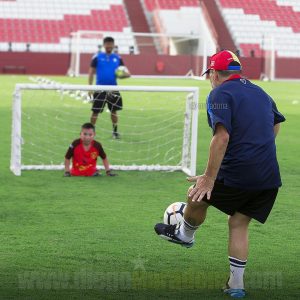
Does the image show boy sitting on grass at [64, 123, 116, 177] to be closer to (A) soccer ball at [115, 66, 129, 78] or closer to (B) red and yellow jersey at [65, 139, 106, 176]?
(B) red and yellow jersey at [65, 139, 106, 176]

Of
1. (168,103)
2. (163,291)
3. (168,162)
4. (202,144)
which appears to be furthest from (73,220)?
(168,103)

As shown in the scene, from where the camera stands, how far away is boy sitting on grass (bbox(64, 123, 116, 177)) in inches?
451

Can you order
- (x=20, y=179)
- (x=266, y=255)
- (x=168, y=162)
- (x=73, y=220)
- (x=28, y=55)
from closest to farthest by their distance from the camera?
(x=266, y=255) < (x=73, y=220) < (x=20, y=179) < (x=168, y=162) < (x=28, y=55)

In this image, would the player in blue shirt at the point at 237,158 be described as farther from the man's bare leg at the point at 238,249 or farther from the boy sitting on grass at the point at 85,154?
the boy sitting on grass at the point at 85,154

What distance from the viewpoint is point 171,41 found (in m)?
46.6

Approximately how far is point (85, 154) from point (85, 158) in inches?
3.2

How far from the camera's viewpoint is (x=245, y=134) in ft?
19.2

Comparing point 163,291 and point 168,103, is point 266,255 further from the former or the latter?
point 168,103

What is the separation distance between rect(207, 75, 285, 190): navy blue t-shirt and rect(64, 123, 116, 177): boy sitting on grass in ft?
18.6

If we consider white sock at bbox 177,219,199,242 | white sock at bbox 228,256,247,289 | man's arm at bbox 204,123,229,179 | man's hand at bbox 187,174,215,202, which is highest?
man's arm at bbox 204,123,229,179

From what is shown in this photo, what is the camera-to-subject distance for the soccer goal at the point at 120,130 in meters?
11.8

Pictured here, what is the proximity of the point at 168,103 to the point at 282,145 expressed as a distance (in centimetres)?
842

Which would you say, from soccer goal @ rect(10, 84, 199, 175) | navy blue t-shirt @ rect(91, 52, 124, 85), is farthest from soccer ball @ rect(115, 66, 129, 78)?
soccer goal @ rect(10, 84, 199, 175)

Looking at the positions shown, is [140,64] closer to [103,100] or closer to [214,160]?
[103,100]
